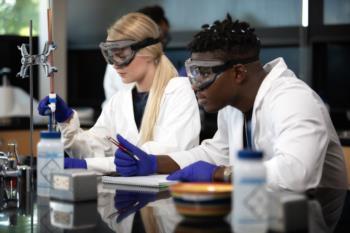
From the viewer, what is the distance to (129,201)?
85.9 inches

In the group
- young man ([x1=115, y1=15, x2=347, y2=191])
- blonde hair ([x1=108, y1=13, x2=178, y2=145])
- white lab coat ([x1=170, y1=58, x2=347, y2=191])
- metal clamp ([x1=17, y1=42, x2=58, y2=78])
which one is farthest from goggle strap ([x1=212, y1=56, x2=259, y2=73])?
blonde hair ([x1=108, y1=13, x2=178, y2=145])

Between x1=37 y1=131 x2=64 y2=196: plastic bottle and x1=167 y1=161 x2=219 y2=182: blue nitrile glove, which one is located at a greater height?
x1=37 y1=131 x2=64 y2=196: plastic bottle

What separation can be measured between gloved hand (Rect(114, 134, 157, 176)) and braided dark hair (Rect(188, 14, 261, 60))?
0.43 m

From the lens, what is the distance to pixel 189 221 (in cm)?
172

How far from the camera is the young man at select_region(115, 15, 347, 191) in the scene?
2.16m

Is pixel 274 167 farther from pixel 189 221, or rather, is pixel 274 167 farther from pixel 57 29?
pixel 57 29

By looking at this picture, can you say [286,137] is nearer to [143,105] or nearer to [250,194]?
[250,194]

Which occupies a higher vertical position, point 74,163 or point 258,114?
point 258,114

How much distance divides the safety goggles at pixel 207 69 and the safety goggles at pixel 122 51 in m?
0.75

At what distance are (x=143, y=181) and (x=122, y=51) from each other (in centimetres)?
89

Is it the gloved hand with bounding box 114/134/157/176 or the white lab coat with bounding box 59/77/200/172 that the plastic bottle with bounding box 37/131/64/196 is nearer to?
the gloved hand with bounding box 114/134/157/176

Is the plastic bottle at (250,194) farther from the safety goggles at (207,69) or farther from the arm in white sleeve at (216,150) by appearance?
the arm in white sleeve at (216,150)

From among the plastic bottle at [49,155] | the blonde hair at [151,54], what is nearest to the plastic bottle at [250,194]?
the plastic bottle at [49,155]

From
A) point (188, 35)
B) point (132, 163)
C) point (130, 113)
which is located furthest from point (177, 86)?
point (188, 35)
